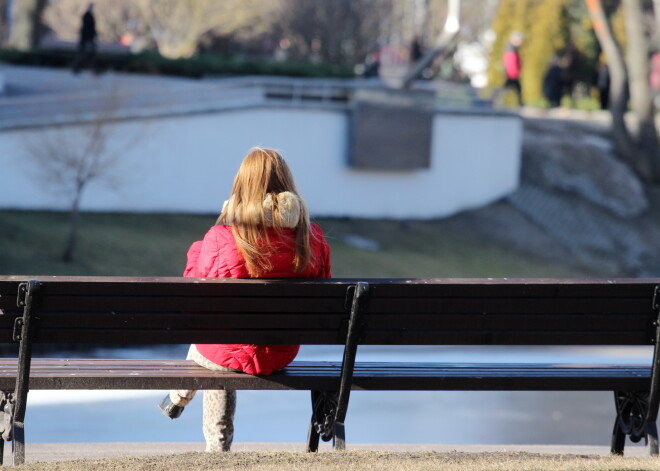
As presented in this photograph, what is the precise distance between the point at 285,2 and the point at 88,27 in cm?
1469

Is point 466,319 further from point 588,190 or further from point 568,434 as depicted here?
point 588,190

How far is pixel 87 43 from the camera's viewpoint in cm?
2591

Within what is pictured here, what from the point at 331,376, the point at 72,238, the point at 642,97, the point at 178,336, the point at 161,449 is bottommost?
the point at 72,238

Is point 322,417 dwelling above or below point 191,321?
below

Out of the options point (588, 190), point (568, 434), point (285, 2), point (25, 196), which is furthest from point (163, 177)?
point (285, 2)

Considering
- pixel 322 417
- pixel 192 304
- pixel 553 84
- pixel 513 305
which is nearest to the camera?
pixel 192 304

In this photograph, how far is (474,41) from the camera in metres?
51.7

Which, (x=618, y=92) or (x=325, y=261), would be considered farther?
(x=618, y=92)

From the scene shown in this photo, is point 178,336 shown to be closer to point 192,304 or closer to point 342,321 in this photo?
point 192,304

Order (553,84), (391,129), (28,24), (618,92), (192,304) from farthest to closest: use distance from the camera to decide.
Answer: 1. (553,84)
2. (28,24)
3. (618,92)
4. (391,129)
5. (192,304)

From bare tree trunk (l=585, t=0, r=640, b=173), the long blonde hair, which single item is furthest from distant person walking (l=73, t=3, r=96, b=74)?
the long blonde hair

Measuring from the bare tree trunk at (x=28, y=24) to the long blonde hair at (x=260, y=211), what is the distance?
25233mm

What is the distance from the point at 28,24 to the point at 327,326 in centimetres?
2595

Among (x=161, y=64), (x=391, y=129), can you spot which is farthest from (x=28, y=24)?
(x=391, y=129)
